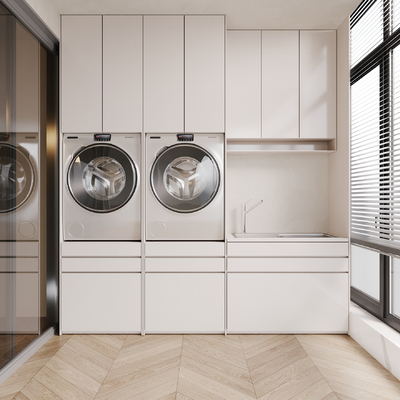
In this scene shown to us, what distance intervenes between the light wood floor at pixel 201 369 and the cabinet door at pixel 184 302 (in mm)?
92

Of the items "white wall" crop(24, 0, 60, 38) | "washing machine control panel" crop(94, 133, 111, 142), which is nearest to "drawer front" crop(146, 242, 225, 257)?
"washing machine control panel" crop(94, 133, 111, 142)

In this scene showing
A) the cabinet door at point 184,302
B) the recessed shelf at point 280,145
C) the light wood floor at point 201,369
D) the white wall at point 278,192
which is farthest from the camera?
the white wall at point 278,192

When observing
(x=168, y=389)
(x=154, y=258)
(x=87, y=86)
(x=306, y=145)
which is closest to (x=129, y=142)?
(x=87, y=86)

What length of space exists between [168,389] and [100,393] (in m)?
0.38

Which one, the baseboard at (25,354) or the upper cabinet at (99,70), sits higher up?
the upper cabinet at (99,70)

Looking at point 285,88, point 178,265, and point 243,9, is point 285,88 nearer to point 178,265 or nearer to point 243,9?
point 243,9

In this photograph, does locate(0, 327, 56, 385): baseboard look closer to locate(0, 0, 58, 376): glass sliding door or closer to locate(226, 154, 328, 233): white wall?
locate(0, 0, 58, 376): glass sliding door

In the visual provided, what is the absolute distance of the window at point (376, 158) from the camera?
2232 millimetres

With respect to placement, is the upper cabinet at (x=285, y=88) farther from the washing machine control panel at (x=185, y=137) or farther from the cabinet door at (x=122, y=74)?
the cabinet door at (x=122, y=74)

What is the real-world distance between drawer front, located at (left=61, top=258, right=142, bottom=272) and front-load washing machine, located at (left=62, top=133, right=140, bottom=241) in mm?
177

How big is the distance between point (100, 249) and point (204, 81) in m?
1.61

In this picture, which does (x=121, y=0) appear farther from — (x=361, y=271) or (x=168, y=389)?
(x=361, y=271)

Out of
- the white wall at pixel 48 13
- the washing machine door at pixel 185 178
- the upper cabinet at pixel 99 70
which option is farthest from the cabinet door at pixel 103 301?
the white wall at pixel 48 13

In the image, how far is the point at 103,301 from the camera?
2.65 meters
